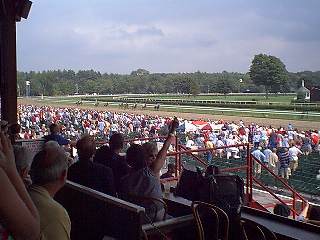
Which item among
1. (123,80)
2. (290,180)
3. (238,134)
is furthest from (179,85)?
(290,180)

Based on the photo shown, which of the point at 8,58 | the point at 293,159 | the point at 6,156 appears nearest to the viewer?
the point at 6,156

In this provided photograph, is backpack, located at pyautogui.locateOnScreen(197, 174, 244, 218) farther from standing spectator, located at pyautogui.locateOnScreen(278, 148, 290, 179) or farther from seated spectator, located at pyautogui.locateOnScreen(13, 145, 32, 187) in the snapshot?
standing spectator, located at pyautogui.locateOnScreen(278, 148, 290, 179)

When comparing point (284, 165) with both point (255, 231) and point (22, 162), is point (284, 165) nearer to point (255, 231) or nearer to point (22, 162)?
point (255, 231)

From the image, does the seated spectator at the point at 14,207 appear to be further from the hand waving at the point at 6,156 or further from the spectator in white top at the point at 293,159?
the spectator in white top at the point at 293,159

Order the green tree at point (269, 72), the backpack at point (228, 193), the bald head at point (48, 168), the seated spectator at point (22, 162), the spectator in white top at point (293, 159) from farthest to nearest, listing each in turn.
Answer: the green tree at point (269, 72) → the spectator in white top at point (293, 159) → the backpack at point (228, 193) → the seated spectator at point (22, 162) → the bald head at point (48, 168)

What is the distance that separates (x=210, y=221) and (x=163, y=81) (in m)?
148

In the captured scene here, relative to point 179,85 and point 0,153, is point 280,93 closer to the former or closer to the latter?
point 179,85

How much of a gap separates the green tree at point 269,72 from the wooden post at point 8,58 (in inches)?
3845

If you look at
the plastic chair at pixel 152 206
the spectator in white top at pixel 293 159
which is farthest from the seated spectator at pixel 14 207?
the spectator in white top at pixel 293 159

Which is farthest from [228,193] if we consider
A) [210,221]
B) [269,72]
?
[269,72]

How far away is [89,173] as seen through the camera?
363cm

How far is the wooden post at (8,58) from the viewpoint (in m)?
6.76

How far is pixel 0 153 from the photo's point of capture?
1.50 m

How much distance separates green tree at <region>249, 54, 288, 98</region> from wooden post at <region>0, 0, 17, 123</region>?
97670 mm
